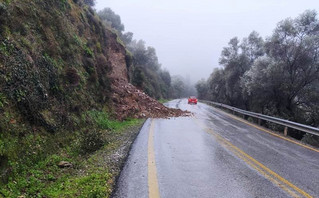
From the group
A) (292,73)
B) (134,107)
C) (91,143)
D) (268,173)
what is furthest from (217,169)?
(292,73)

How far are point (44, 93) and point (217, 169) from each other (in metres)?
5.23

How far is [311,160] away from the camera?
690 cm

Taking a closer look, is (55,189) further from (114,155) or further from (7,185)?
(114,155)

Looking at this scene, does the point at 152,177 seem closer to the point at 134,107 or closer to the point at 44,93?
the point at 44,93

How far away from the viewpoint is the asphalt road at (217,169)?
4477mm

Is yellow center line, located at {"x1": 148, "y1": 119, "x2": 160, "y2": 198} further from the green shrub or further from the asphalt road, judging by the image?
the green shrub

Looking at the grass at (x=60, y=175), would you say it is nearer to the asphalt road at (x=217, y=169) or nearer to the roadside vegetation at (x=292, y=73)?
the asphalt road at (x=217, y=169)

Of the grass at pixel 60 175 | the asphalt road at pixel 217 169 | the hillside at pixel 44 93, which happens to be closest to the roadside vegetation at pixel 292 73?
the asphalt road at pixel 217 169

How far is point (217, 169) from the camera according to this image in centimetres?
564

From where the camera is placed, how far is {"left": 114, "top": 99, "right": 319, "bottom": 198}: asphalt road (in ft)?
14.7

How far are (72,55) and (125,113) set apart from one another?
4.79 m

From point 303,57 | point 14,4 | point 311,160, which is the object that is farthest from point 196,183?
point 303,57

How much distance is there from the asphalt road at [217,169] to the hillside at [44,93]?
74.1 inches

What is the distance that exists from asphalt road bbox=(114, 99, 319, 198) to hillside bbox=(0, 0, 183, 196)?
1.88 metres
